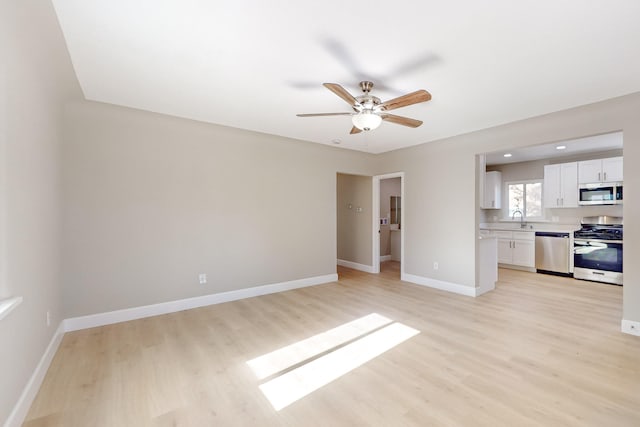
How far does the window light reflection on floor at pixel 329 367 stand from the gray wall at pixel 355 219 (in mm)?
3088

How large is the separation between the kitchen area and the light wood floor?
74.8 inches

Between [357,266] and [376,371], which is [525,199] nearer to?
[357,266]

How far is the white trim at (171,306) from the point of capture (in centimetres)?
320

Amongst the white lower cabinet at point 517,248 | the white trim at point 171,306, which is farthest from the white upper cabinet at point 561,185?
the white trim at point 171,306

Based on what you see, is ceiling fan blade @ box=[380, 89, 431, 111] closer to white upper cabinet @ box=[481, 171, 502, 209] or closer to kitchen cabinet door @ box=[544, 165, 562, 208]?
white upper cabinet @ box=[481, 171, 502, 209]

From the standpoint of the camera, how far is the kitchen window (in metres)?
6.67

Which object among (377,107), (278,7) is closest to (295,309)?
(377,107)

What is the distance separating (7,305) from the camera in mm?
1566

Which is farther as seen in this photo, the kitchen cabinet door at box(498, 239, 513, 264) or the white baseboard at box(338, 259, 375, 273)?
the kitchen cabinet door at box(498, 239, 513, 264)

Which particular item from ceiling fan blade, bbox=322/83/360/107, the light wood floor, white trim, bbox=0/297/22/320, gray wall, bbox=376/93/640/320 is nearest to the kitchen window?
the light wood floor

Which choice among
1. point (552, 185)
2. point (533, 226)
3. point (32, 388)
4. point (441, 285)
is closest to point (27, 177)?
point (32, 388)

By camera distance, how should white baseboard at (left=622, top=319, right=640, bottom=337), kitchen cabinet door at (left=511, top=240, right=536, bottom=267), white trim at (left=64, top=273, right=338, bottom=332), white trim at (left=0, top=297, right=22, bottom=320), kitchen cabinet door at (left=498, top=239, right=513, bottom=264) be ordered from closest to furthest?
white trim at (left=0, top=297, right=22, bottom=320)
white baseboard at (left=622, top=319, right=640, bottom=337)
white trim at (left=64, top=273, right=338, bottom=332)
kitchen cabinet door at (left=511, top=240, right=536, bottom=267)
kitchen cabinet door at (left=498, top=239, right=513, bottom=264)

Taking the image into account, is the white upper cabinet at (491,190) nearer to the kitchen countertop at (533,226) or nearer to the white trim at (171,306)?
the kitchen countertop at (533,226)

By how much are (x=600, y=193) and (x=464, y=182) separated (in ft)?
10.7
